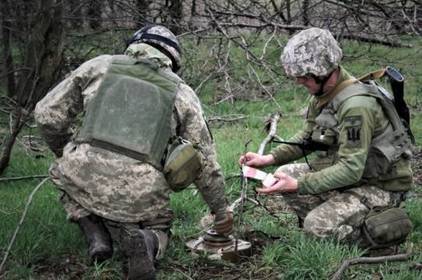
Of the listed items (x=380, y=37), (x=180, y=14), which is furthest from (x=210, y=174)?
(x=380, y=37)

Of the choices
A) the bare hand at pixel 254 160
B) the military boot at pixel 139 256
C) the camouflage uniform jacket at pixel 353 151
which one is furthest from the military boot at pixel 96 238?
the camouflage uniform jacket at pixel 353 151

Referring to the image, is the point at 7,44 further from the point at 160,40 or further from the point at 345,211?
the point at 345,211

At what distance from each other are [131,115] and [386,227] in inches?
72.7

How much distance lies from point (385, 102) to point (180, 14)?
5.86m

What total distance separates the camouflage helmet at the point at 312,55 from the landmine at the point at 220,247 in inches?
47.9

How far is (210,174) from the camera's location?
13.9 ft

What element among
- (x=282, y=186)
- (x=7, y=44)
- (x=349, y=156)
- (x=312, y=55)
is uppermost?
(x=312, y=55)

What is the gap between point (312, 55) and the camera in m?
4.25

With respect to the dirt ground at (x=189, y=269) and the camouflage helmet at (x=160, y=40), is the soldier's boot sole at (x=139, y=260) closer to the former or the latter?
the dirt ground at (x=189, y=269)

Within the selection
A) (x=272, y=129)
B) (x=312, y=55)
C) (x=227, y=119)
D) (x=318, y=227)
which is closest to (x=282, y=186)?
(x=318, y=227)

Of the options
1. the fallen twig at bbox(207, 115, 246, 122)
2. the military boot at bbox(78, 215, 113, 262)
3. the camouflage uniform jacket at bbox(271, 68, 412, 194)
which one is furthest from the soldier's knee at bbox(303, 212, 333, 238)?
the fallen twig at bbox(207, 115, 246, 122)

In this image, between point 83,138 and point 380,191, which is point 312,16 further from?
point 83,138

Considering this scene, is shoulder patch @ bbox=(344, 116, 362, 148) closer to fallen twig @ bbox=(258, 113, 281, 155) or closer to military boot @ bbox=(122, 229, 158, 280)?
military boot @ bbox=(122, 229, 158, 280)

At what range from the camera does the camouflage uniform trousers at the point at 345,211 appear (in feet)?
14.3
